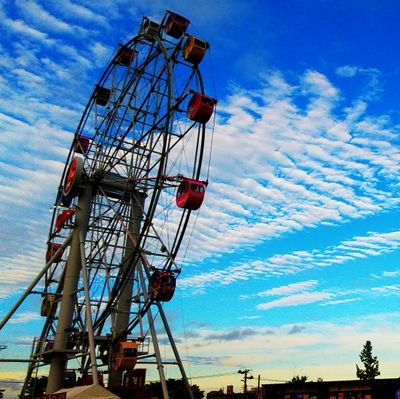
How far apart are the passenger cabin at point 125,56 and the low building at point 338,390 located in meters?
26.5

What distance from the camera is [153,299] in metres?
26.0

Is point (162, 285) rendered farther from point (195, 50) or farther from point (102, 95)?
point (102, 95)

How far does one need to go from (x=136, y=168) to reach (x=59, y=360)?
1263 centimetres

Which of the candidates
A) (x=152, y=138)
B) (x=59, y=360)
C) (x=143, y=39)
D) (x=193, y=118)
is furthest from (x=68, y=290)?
(x=143, y=39)

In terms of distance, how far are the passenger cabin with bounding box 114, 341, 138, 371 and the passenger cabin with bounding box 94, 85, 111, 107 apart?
1809 centimetres

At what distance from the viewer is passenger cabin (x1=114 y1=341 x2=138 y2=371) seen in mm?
24922

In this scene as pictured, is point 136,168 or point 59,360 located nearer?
point 59,360

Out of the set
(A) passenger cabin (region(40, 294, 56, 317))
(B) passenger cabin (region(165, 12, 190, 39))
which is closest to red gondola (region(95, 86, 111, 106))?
(B) passenger cabin (region(165, 12, 190, 39))

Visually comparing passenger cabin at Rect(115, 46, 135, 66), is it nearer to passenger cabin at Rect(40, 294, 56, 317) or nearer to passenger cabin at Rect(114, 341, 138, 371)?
passenger cabin at Rect(40, 294, 56, 317)

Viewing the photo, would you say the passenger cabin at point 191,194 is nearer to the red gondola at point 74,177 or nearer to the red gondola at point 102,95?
the red gondola at point 74,177

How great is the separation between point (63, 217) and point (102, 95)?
31.3ft

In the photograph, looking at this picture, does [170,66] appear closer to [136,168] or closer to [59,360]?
[136,168]

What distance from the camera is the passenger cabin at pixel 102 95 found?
35531 millimetres

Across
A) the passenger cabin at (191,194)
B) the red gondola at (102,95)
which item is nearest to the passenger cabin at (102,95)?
the red gondola at (102,95)
